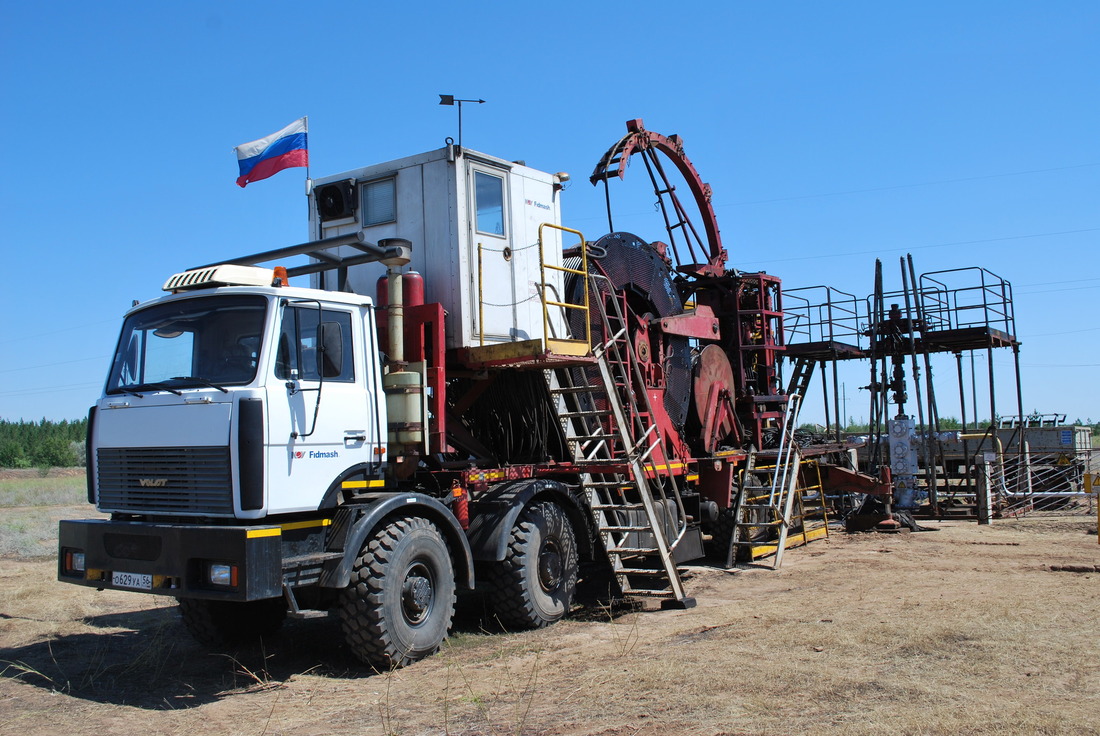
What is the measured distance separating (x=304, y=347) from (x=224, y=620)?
314 cm

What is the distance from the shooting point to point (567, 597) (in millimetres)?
9617

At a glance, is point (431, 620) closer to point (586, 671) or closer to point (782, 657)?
point (586, 671)

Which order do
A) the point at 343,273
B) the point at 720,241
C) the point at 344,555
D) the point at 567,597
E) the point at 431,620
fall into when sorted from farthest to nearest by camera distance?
the point at 720,241
the point at 567,597
the point at 343,273
the point at 431,620
the point at 344,555

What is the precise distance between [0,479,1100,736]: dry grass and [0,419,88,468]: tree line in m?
72.3

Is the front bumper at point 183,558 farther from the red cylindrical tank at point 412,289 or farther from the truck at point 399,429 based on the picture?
the red cylindrical tank at point 412,289

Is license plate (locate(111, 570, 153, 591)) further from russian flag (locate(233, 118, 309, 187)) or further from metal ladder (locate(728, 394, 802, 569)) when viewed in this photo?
metal ladder (locate(728, 394, 802, 569))

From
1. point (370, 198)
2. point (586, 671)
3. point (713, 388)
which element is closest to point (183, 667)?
point (586, 671)

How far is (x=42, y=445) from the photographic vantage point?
265 feet

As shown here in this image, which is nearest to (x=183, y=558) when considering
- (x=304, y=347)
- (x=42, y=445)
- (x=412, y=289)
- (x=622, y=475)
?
(x=304, y=347)

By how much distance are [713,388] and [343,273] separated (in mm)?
6993

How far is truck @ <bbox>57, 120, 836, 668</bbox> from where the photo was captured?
7.05 metres

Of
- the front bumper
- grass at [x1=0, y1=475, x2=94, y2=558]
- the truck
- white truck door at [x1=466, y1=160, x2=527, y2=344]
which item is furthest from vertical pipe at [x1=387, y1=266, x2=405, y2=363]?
grass at [x1=0, y1=475, x2=94, y2=558]

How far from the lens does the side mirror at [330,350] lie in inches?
294

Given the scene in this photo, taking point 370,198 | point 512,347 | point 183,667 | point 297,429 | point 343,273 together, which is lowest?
point 183,667
